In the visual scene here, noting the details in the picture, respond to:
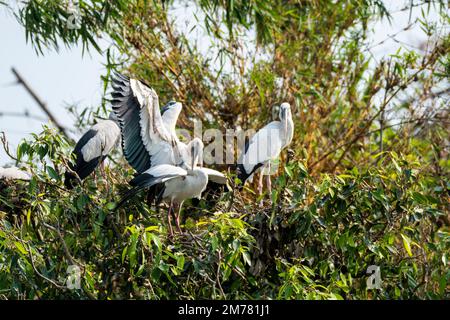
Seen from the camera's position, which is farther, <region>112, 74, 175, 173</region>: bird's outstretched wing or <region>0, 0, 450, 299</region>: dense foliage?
<region>112, 74, 175, 173</region>: bird's outstretched wing

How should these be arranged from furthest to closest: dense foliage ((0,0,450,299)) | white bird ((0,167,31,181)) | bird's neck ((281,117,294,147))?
bird's neck ((281,117,294,147)) < white bird ((0,167,31,181)) < dense foliage ((0,0,450,299))

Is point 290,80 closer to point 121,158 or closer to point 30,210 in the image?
point 121,158

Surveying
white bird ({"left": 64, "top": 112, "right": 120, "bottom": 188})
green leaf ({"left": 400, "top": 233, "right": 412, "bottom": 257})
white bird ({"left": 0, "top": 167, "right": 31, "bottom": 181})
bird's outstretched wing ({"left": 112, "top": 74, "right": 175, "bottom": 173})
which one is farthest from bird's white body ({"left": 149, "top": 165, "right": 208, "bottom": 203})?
green leaf ({"left": 400, "top": 233, "right": 412, "bottom": 257})

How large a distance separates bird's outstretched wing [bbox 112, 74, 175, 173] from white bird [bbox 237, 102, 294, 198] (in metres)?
0.81

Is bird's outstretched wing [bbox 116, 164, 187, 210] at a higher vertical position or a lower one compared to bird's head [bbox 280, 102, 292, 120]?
lower

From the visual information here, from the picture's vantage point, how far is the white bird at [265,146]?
737 centimetres

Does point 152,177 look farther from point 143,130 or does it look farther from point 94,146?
point 94,146

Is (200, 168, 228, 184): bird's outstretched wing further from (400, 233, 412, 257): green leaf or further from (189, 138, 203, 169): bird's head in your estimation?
(400, 233, 412, 257): green leaf

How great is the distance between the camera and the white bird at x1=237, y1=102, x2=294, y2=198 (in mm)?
7371

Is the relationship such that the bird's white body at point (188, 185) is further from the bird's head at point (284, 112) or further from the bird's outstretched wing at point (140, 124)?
the bird's head at point (284, 112)

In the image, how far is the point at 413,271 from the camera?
5.81 m

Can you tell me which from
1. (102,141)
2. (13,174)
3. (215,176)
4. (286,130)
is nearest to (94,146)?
(102,141)

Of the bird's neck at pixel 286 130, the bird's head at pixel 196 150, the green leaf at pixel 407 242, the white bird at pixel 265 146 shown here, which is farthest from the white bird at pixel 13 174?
the green leaf at pixel 407 242
